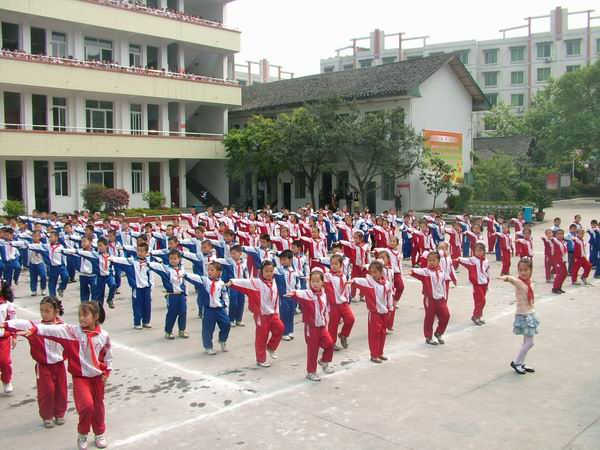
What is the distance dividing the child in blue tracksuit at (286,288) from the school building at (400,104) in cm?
2068

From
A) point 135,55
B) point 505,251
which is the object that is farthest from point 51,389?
point 135,55

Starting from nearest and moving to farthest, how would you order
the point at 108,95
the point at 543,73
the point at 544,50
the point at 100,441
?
the point at 100,441
the point at 108,95
the point at 544,50
the point at 543,73

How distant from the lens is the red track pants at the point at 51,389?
6.16m

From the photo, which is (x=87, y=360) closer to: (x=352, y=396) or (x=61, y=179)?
(x=352, y=396)

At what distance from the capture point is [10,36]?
88.5 ft

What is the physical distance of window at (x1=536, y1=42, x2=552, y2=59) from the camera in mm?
58975

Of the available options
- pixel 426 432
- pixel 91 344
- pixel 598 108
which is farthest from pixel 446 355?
pixel 598 108

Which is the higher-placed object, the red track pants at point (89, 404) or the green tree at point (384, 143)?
the green tree at point (384, 143)

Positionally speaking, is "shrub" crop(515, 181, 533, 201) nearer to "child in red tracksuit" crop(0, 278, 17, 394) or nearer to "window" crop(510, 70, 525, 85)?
"child in red tracksuit" crop(0, 278, 17, 394)

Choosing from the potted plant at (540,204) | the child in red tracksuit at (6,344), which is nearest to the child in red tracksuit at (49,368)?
the child in red tracksuit at (6,344)

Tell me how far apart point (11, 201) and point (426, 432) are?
905 inches

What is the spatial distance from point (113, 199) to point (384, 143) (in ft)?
38.6

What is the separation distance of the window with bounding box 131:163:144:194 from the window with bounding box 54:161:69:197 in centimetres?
337

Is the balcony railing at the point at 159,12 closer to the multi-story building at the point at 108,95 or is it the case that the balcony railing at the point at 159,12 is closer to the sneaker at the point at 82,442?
the multi-story building at the point at 108,95
